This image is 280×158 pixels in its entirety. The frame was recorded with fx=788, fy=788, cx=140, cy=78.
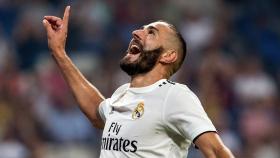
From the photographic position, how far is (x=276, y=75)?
1130 centimetres

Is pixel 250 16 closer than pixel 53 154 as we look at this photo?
No

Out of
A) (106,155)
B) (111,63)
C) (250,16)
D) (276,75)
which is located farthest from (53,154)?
(106,155)

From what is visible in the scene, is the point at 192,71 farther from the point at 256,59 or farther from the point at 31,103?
the point at 31,103

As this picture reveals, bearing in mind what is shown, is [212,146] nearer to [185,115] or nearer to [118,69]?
[185,115]

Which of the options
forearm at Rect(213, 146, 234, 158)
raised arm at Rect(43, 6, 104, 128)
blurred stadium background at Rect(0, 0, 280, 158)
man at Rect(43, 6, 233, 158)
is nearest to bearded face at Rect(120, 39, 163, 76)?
man at Rect(43, 6, 233, 158)

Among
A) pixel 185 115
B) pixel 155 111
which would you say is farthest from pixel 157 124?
pixel 185 115

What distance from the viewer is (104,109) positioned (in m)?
5.25

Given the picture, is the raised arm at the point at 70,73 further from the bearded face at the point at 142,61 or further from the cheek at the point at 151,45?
the cheek at the point at 151,45

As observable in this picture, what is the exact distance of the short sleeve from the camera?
5172mm

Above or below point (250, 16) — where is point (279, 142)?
below

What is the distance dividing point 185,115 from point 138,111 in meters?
0.36

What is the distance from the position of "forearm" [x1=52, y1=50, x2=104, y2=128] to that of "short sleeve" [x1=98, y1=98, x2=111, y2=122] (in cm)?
15

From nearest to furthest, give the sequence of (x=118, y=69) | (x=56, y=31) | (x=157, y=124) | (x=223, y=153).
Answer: (x=223, y=153), (x=157, y=124), (x=56, y=31), (x=118, y=69)

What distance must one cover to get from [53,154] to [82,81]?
15.3 feet
